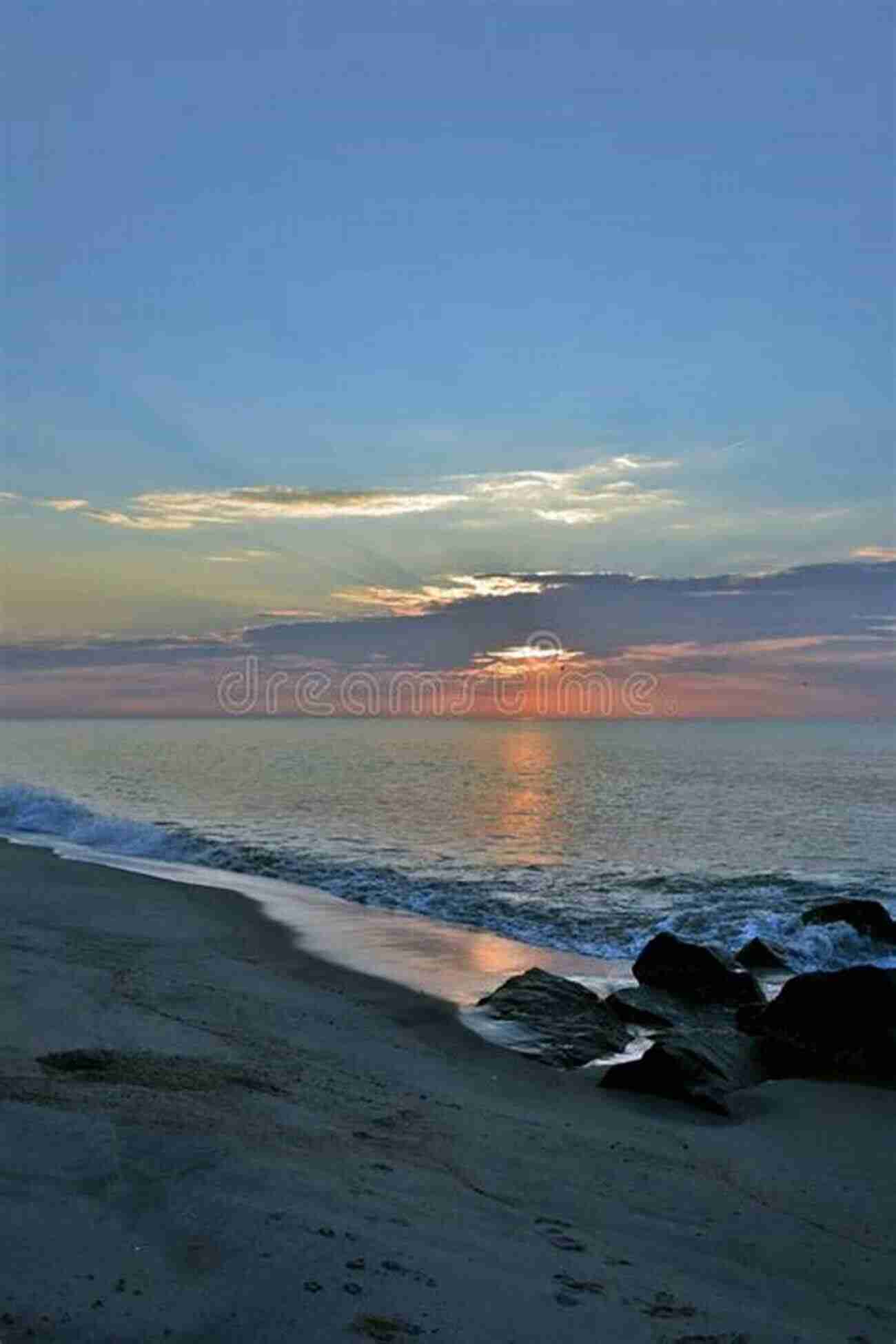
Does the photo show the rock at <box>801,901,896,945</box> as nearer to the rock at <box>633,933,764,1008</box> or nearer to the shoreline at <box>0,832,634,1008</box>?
the shoreline at <box>0,832,634,1008</box>

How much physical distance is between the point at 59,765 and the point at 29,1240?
7868cm

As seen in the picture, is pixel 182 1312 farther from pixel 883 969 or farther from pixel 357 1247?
pixel 883 969

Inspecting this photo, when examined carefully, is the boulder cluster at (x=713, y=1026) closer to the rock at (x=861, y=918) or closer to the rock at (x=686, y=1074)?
the rock at (x=686, y=1074)

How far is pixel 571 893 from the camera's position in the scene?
1011 inches

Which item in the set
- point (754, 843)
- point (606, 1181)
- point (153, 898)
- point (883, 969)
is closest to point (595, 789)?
point (754, 843)

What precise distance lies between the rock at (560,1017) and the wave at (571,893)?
523 cm

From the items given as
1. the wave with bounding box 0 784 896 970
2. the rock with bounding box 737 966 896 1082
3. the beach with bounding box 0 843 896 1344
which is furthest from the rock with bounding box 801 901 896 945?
the beach with bounding box 0 843 896 1344

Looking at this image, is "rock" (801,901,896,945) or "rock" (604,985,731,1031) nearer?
"rock" (604,985,731,1031)

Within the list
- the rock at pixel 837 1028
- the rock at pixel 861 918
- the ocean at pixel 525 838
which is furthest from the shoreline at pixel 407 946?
the rock at pixel 861 918

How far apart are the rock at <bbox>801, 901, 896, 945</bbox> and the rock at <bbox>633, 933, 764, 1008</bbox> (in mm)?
5039

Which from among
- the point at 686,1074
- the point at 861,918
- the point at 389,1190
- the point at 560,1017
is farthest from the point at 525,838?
the point at 389,1190

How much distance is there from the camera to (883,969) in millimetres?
12406

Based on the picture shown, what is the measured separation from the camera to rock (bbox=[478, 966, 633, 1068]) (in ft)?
39.2

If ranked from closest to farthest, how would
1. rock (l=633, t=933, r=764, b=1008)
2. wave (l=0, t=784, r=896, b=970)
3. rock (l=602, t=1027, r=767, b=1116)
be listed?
1. rock (l=602, t=1027, r=767, b=1116)
2. rock (l=633, t=933, r=764, b=1008)
3. wave (l=0, t=784, r=896, b=970)
